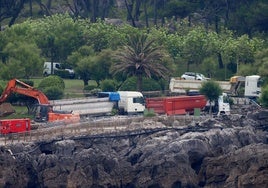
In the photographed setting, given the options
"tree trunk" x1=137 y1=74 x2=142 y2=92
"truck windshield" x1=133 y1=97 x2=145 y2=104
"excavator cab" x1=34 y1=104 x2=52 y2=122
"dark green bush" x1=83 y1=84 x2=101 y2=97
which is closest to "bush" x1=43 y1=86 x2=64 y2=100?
"dark green bush" x1=83 y1=84 x2=101 y2=97

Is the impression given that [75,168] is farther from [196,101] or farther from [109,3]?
[109,3]

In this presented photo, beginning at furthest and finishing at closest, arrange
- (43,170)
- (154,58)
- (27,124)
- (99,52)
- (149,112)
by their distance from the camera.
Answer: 1. (99,52)
2. (154,58)
3. (149,112)
4. (27,124)
5. (43,170)

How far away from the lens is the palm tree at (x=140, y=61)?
294 ft

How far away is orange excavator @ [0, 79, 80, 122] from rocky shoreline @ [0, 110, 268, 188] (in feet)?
21.6

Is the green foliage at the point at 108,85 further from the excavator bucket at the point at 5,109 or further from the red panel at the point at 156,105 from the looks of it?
the excavator bucket at the point at 5,109

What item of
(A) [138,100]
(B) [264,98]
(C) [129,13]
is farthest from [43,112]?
(C) [129,13]

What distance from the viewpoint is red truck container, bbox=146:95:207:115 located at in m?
81.6

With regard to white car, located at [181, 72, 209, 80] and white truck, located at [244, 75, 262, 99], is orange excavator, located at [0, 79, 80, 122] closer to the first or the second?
white truck, located at [244, 75, 262, 99]

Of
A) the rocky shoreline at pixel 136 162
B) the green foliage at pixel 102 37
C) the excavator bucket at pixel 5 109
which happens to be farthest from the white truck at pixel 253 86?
the rocky shoreline at pixel 136 162

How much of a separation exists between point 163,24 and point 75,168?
2103 inches

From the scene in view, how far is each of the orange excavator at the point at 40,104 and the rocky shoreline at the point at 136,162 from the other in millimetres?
6571

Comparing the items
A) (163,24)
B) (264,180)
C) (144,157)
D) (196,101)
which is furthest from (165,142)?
(163,24)

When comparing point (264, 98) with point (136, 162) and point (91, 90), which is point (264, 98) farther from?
point (136, 162)

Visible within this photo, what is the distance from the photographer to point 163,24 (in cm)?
11888
